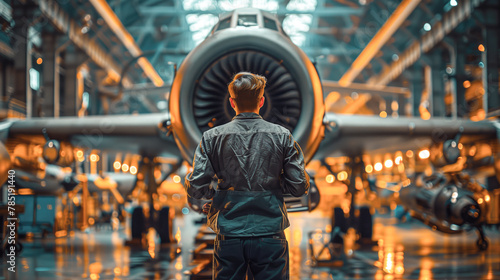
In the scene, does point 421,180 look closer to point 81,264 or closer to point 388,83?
point 81,264

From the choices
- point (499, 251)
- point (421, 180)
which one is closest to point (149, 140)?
point (421, 180)

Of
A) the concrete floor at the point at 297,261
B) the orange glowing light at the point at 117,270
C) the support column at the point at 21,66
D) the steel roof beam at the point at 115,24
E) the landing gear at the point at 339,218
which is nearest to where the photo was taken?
the concrete floor at the point at 297,261

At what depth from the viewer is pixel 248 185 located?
2.84 metres

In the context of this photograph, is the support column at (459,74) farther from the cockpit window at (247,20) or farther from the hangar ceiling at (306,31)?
the cockpit window at (247,20)

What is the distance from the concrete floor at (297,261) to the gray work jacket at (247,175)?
3.66m

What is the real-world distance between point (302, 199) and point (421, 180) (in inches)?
175

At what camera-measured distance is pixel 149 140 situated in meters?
7.97

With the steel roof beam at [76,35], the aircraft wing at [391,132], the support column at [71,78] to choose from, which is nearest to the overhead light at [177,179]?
the steel roof beam at [76,35]

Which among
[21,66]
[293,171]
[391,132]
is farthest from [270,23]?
[21,66]

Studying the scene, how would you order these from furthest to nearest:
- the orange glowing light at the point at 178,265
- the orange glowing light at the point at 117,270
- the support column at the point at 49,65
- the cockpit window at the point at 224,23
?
1. the support column at the point at 49,65
2. the orange glowing light at the point at 178,265
3. the orange glowing light at the point at 117,270
4. the cockpit window at the point at 224,23

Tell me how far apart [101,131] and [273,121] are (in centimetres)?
378

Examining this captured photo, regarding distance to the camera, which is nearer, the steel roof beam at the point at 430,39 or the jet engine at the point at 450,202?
the jet engine at the point at 450,202

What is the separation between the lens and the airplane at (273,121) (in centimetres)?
529

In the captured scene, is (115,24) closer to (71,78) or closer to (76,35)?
(76,35)
